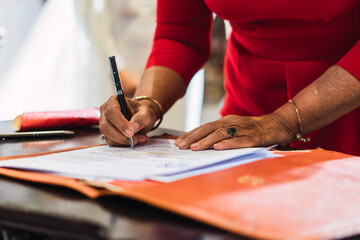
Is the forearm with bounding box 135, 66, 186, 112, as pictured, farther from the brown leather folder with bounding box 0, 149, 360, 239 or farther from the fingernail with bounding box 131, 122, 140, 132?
the brown leather folder with bounding box 0, 149, 360, 239

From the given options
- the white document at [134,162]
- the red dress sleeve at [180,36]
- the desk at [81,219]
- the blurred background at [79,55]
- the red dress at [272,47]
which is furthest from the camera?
the blurred background at [79,55]

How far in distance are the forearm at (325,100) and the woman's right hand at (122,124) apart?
30 cm

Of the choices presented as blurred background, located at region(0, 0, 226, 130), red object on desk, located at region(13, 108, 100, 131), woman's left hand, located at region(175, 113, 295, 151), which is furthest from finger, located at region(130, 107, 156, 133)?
blurred background, located at region(0, 0, 226, 130)

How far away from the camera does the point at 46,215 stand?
17.6 inches

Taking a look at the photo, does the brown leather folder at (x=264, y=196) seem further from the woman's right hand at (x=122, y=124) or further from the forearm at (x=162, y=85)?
the forearm at (x=162, y=85)

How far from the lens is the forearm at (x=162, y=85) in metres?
1.17

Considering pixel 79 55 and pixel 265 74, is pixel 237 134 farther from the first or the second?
pixel 79 55

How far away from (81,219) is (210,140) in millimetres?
406

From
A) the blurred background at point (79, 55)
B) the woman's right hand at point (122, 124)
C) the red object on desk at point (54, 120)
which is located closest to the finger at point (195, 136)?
the woman's right hand at point (122, 124)

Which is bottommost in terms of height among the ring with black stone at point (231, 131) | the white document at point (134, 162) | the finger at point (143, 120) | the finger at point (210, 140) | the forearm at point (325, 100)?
the white document at point (134, 162)

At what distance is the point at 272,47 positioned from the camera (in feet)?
3.65

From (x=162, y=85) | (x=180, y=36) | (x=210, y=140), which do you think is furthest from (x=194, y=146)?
(x=180, y=36)

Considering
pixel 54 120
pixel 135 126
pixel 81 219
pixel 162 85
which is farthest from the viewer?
pixel 162 85

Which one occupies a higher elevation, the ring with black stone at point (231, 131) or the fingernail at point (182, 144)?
the ring with black stone at point (231, 131)
